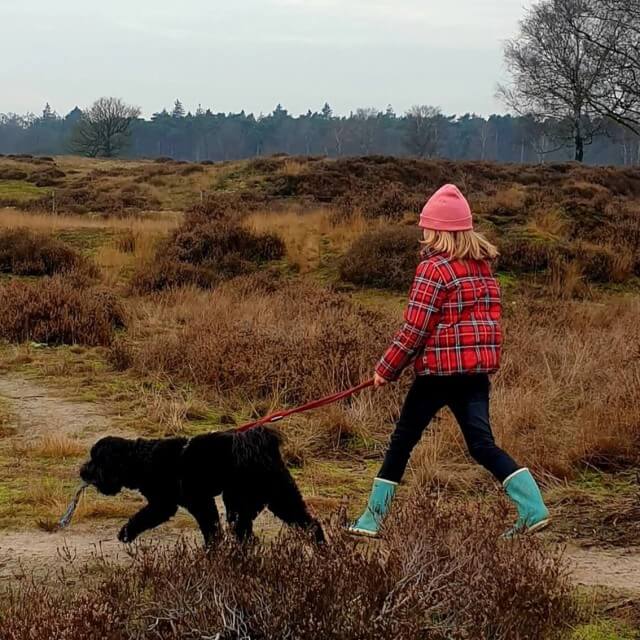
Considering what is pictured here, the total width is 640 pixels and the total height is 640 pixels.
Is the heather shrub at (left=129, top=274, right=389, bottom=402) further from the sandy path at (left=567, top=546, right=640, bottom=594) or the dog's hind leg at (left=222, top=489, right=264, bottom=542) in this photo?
the dog's hind leg at (left=222, top=489, right=264, bottom=542)

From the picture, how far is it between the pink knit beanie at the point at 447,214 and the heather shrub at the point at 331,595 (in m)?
1.47

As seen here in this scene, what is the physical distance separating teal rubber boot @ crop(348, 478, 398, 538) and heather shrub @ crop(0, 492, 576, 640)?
2.17ft

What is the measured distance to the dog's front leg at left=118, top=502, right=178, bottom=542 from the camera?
390 centimetres

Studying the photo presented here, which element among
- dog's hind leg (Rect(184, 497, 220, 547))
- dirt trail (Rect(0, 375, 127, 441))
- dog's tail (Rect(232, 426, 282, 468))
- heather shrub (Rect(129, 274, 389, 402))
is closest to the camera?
dog's tail (Rect(232, 426, 282, 468))

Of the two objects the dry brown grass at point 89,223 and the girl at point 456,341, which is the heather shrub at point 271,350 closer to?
the girl at point 456,341

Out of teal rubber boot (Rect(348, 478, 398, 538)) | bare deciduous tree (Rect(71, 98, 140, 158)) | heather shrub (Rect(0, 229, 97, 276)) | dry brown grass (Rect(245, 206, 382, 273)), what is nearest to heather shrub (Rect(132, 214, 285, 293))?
dry brown grass (Rect(245, 206, 382, 273))

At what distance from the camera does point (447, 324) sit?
4.12 m

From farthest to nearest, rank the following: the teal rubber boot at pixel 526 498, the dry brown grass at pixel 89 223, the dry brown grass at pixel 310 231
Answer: the dry brown grass at pixel 89 223 → the dry brown grass at pixel 310 231 → the teal rubber boot at pixel 526 498

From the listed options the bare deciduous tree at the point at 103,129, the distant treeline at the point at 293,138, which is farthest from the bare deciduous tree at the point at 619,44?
the distant treeline at the point at 293,138

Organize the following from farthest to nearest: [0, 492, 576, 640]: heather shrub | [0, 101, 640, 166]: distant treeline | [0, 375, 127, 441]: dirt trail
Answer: [0, 101, 640, 166]: distant treeline
[0, 375, 127, 441]: dirt trail
[0, 492, 576, 640]: heather shrub

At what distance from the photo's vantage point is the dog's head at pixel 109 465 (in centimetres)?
392

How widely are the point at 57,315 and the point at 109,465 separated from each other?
20.1ft

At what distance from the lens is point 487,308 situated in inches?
165

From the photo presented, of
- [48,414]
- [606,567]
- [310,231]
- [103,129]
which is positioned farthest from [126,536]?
[103,129]
